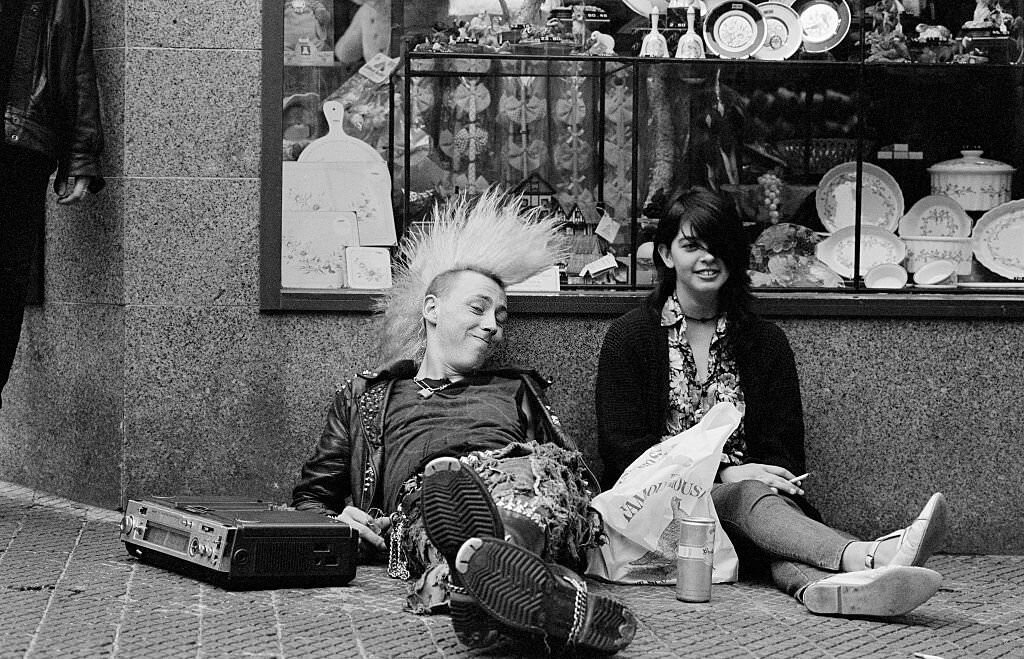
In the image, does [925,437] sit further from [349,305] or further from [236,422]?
[236,422]

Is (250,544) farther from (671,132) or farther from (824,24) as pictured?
(824,24)

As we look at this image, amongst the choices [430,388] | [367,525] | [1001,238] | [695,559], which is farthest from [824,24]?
[367,525]

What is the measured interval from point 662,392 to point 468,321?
0.80 metres

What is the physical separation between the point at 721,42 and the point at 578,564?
9.00 feet

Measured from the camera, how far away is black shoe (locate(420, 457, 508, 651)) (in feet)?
12.6

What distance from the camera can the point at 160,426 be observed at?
595 cm

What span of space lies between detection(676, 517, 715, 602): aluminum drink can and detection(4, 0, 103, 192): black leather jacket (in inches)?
111

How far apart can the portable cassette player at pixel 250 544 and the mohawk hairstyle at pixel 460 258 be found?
0.93m

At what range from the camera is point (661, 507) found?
4938 mm

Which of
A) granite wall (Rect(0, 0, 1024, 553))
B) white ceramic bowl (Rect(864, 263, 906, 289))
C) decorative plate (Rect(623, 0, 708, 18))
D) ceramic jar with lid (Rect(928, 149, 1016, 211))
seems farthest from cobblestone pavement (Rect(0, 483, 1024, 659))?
decorative plate (Rect(623, 0, 708, 18))

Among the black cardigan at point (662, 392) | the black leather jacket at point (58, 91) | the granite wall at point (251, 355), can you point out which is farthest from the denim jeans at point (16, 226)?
the black cardigan at point (662, 392)

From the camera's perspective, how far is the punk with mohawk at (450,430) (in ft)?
14.0

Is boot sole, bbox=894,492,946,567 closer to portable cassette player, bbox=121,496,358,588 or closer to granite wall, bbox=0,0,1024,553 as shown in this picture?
granite wall, bbox=0,0,1024,553

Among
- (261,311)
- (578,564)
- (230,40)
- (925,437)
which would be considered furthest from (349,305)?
(925,437)
